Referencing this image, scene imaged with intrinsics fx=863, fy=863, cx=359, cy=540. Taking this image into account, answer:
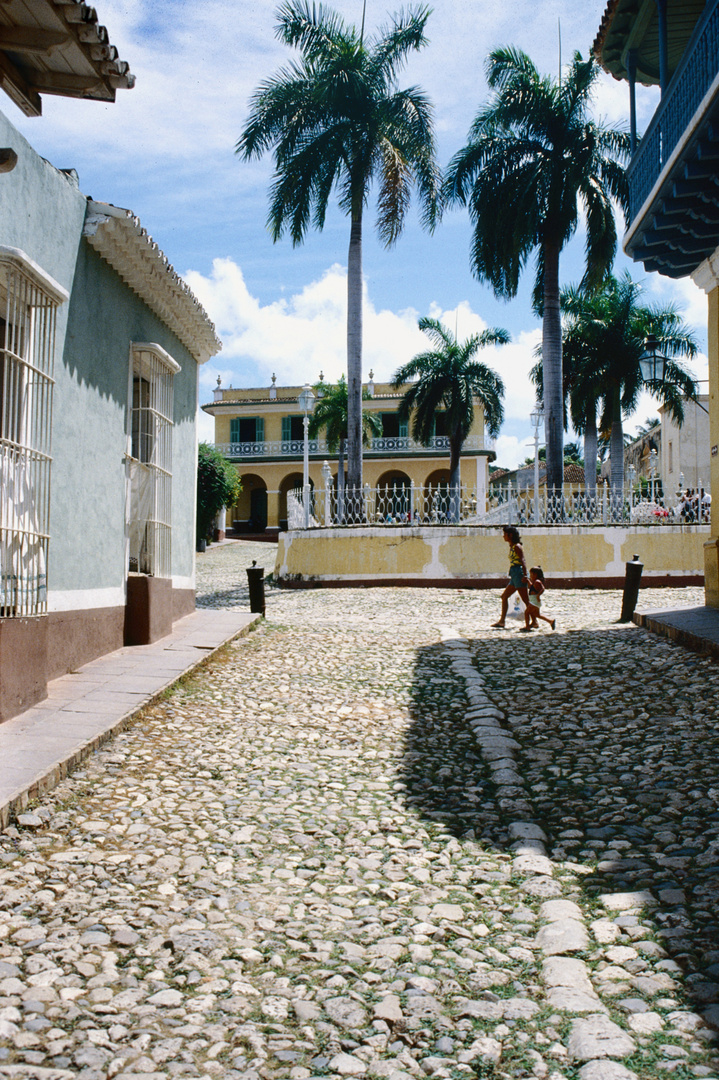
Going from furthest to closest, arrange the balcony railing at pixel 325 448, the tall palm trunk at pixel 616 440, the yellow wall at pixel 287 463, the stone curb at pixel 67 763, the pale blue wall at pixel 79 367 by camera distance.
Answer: the yellow wall at pixel 287 463 < the balcony railing at pixel 325 448 < the tall palm trunk at pixel 616 440 < the pale blue wall at pixel 79 367 < the stone curb at pixel 67 763

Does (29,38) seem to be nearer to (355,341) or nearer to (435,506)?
(435,506)

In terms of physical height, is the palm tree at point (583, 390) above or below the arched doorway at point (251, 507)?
above

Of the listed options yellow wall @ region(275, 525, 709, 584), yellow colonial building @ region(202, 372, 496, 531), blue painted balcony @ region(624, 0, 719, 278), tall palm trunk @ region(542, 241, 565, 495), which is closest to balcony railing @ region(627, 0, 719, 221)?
blue painted balcony @ region(624, 0, 719, 278)

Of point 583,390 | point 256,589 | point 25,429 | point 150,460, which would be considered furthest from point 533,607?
point 583,390

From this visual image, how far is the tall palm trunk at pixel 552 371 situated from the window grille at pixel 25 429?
1372cm

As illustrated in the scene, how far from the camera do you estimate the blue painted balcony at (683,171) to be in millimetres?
7848

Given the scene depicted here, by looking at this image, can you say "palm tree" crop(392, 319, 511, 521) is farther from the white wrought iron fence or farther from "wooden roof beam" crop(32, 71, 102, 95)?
"wooden roof beam" crop(32, 71, 102, 95)

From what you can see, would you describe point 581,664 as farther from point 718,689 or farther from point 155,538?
point 155,538

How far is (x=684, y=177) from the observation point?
27.9 ft

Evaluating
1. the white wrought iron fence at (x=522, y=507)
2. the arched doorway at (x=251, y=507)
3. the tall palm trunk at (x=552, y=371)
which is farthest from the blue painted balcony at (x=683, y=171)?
the arched doorway at (x=251, y=507)

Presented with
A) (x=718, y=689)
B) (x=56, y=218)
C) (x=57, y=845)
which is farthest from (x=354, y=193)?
(x=57, y=845)

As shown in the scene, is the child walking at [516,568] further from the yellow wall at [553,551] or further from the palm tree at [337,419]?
the palm tree at [337,419]

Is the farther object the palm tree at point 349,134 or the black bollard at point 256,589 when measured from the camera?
the palm tree at point 349,134

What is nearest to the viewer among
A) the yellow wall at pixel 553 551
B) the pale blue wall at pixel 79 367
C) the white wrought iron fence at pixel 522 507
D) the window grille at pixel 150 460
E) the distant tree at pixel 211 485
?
the pale blue wall at pixel 79 367
